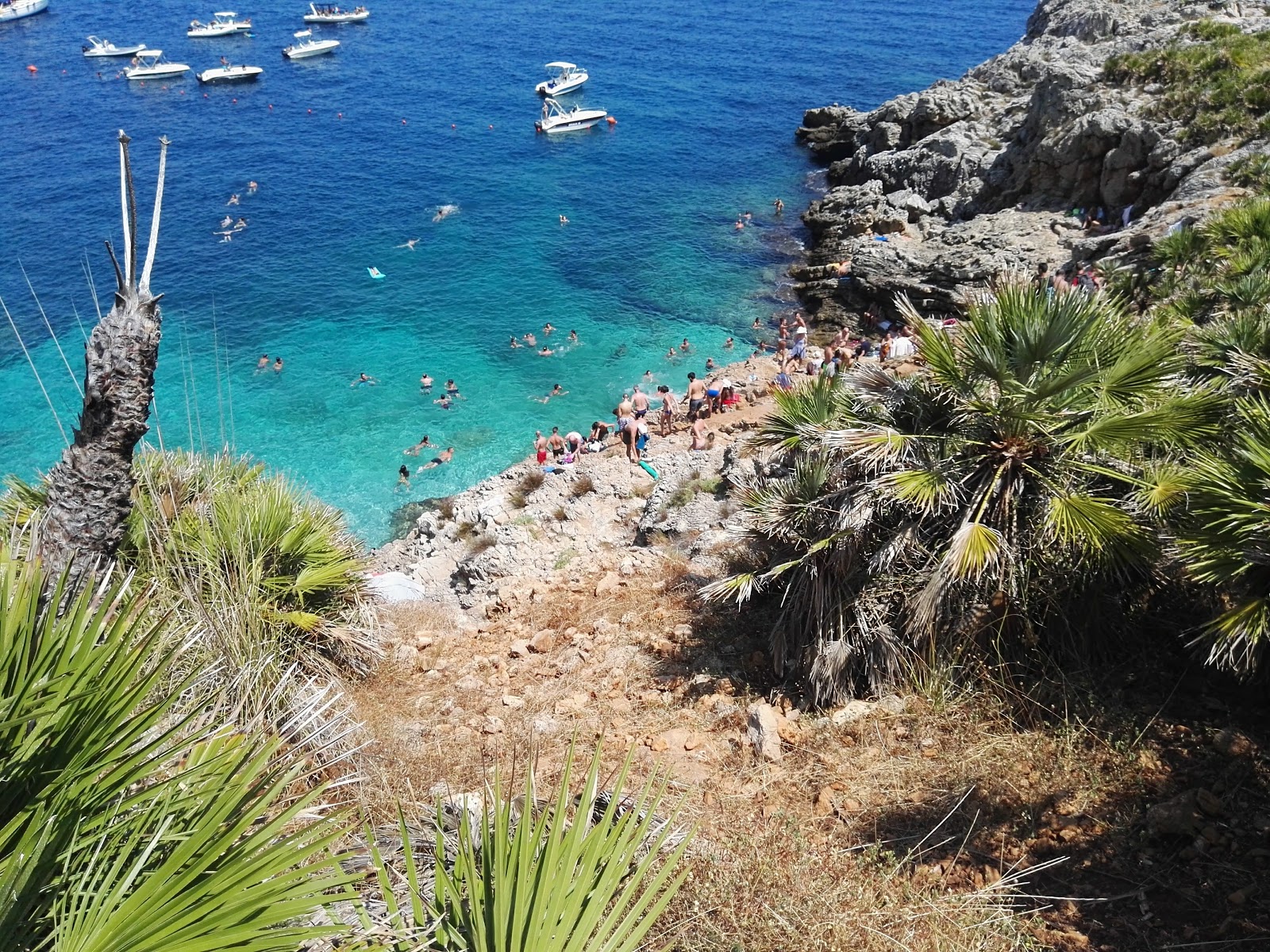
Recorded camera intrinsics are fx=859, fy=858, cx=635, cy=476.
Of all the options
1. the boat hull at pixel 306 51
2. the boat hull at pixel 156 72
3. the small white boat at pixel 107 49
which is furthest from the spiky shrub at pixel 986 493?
the small white boat at pixel 107 49

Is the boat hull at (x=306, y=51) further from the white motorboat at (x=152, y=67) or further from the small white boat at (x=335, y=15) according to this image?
the small white boat at (x=335, y=15)

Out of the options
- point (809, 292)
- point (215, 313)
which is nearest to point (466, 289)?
point (215, 313)

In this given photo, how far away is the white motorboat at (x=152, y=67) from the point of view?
5128 centimetres

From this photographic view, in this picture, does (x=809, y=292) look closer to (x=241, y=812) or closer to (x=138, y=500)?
(x=138, y=500)

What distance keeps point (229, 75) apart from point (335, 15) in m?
17.5

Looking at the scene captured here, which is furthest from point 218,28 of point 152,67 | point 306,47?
point 152,67

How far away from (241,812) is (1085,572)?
5.82 metres

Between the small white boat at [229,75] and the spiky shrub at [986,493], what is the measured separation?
55241mm

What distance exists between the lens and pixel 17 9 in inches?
2586

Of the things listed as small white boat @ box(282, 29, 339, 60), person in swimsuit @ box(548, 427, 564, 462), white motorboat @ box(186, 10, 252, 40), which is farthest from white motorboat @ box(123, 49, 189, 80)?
person in swimsuit @ box(548, 427, 564, 462)

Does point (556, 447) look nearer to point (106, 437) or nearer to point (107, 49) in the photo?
point (106, 437)

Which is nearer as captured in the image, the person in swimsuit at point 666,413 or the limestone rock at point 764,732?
the limestone rock at point 764,732

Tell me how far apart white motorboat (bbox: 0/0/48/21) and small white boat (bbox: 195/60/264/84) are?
26721mm

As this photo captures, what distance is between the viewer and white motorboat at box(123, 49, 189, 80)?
2019 inches
